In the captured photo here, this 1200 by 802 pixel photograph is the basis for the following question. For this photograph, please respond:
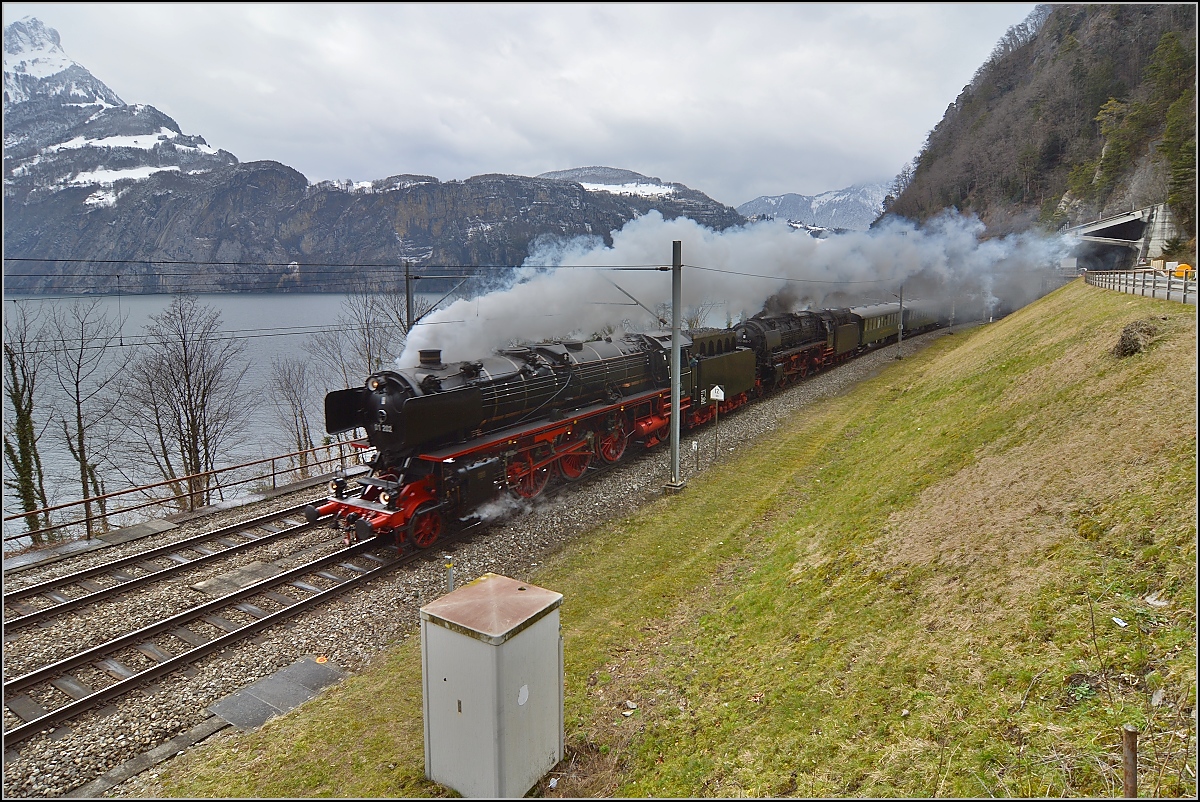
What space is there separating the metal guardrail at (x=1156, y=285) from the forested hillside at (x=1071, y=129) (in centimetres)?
1866

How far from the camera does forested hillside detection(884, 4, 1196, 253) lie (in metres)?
38.1

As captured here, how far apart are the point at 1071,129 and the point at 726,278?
58736 mm

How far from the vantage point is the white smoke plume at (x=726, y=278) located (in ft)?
46.2

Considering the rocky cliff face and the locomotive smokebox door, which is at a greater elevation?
the rocky cliff face

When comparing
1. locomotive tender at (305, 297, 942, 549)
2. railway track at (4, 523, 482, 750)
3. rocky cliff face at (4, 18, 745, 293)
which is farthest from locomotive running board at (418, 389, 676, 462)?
rocky cliff face at (4, 18, 745, 293)

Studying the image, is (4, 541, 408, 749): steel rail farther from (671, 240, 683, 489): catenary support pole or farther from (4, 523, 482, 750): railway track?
(671, 240, 683, 489): catenary support pole

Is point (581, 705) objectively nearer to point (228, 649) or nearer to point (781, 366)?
point (228, 649)

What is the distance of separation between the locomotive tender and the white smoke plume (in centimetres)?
83

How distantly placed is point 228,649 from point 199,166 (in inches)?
7967

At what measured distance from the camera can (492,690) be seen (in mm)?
5000

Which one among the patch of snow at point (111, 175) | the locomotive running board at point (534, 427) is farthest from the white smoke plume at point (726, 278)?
the patch of snow at point (111, 175)

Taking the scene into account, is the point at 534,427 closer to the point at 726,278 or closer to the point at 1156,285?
the point at 726,278

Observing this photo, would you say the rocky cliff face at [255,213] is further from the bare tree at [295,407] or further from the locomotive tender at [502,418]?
the locomotive tender at [502,418]

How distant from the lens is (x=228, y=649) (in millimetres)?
8125
